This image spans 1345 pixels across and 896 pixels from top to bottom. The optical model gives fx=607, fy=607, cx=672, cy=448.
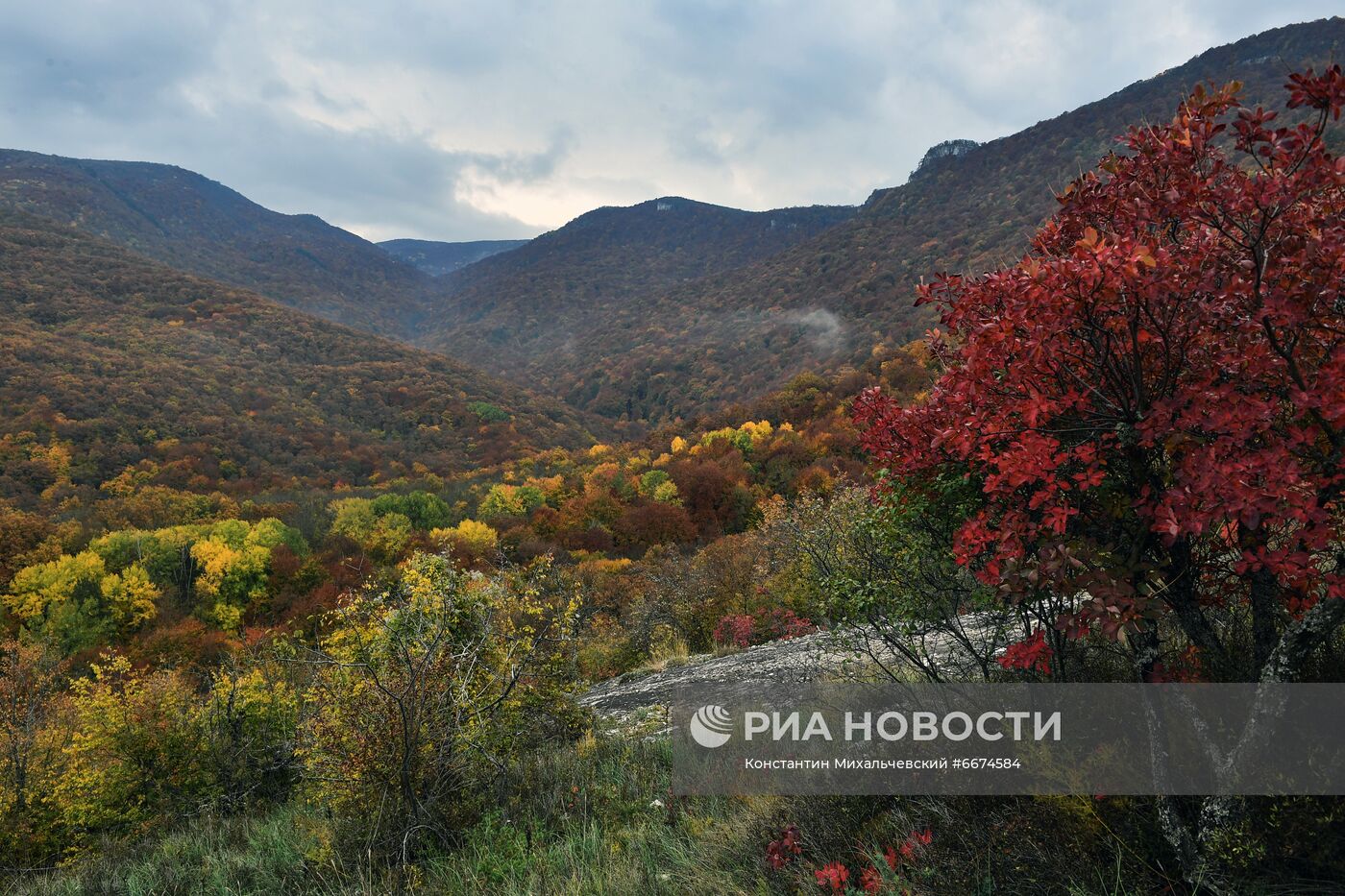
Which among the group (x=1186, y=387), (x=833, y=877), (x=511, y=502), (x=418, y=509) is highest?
(x=1186, y=387)


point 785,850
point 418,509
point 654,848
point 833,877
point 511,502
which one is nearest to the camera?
point 833,877

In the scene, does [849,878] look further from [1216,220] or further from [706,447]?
[706,447]

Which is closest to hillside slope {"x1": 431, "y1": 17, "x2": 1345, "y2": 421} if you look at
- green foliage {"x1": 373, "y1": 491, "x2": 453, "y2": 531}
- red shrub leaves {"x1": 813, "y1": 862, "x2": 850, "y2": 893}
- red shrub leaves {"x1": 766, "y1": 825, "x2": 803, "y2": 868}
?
green foliage {"x1": 373, "y1": 491, "x2": 453, "y2": 531}

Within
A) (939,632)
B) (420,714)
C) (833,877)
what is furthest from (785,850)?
(420,714)

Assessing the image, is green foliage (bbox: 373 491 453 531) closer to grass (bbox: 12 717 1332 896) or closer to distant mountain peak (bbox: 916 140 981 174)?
grass (bbox: 12 717 1332 896)

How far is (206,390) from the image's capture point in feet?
273

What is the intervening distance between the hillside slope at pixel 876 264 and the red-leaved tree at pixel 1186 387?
7795 centimetres

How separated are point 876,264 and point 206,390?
115 meters

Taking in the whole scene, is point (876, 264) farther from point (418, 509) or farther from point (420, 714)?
point (420, 714)

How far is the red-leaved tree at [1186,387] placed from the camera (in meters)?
1.92

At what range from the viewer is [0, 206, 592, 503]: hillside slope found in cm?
6366

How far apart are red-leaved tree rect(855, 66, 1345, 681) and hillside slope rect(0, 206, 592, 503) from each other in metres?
73.0

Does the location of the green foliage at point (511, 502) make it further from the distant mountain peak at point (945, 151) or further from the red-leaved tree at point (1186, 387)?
the distant mountain peak at point (945, 151)

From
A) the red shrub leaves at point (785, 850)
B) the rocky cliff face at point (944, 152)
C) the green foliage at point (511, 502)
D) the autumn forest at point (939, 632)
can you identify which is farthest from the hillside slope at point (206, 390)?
the rocky cliff face at point (944, 152)
